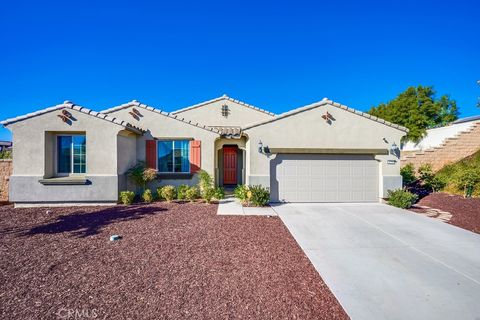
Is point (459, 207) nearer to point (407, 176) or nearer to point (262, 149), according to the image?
point (407, 176)

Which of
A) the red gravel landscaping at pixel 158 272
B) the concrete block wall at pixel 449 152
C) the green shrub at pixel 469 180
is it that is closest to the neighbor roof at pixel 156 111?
the red gravel landscaping at pixel 158 272

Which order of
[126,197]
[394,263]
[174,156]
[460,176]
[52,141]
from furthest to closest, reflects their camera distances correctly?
[174,156]
[460,176]
[52,141]
[126,197]
[394,263]

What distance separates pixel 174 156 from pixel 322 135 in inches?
280

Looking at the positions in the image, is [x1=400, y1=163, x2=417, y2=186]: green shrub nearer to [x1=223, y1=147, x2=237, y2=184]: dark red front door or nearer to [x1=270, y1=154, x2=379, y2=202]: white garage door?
[x1=270, y1=154, x2=379, y2=202]: white garage door

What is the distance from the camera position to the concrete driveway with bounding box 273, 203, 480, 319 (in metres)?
3.26

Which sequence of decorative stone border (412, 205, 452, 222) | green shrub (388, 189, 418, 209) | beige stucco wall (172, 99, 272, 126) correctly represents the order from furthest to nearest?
beige stucco wall (172, 99, 272, 126) < green shrub (388, 189, 418, 209) < decorative stone border (412, 205, 452, 222)

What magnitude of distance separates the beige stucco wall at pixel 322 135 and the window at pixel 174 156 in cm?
320

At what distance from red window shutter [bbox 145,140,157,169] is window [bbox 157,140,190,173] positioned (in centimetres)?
22

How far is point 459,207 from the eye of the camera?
8766 millimetres

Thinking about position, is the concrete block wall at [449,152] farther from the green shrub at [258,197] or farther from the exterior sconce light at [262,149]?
the green shrub at [258,197]

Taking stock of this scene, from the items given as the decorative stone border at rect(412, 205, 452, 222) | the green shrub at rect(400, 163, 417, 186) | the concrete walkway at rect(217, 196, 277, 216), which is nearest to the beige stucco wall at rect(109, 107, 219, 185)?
the concrete walkway at rect(217, 196, 277, 216)

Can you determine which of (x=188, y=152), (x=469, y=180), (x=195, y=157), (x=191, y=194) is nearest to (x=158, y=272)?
(x=191, y=194)

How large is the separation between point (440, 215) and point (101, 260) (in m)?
10.8

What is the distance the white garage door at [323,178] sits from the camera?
10.1 m
